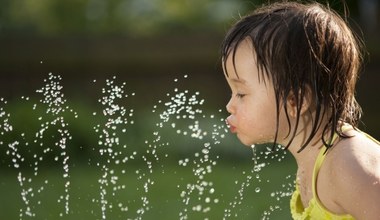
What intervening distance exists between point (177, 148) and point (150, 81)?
5.93 ft

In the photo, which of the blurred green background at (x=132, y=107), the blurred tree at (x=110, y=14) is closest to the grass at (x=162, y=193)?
the blurred green background at (x=132, y=107)

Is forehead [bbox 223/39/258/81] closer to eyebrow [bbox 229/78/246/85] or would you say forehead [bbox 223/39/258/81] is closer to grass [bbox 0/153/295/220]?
eyebrow [bbox 229/78/246/85]

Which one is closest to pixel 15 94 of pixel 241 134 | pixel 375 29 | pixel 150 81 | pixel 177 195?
pixel 150 81

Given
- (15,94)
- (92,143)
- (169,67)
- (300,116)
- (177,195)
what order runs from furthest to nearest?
(169,67)
(15,94)
(92,143)
(177,195)
(300,116)

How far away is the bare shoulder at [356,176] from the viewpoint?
2.75 meters

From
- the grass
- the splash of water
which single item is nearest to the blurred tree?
the splash of water

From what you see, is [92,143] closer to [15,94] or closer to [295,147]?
[15,94]

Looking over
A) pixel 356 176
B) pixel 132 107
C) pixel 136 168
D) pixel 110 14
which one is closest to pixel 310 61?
pixel 356 176

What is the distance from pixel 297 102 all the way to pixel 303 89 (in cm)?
5

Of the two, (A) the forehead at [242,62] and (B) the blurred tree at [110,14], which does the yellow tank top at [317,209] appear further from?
(B) the blurred tree at [110,14]

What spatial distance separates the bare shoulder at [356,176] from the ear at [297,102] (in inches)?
6.8

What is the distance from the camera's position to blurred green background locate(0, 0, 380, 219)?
7.59m

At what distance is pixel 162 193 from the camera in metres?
8.00

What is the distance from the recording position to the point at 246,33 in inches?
122
